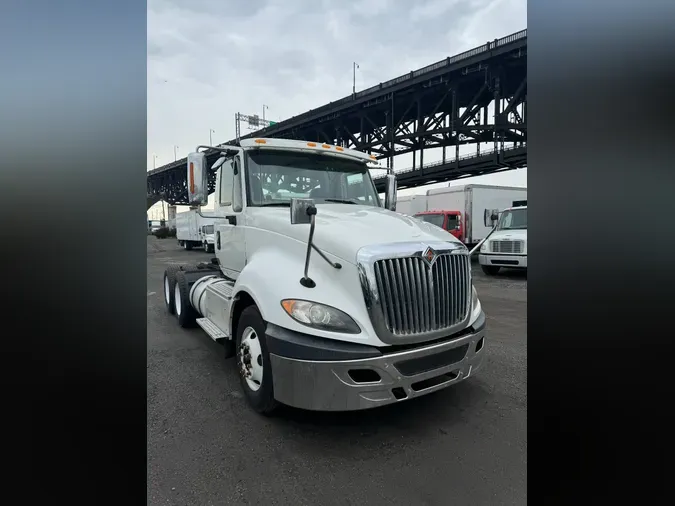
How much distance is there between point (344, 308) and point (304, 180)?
1.98 meters

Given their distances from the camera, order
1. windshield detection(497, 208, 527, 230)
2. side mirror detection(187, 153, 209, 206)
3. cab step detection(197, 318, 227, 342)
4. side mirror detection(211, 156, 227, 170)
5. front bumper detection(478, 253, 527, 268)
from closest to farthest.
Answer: cab step detection(197, 318, 227, 342) < side mirror detection(187, 153, 209, 206) < side mirror detection(211, 156, 227, 170) < front bumper detection(478, 253, 527, 268) < windshield detection(497, 208, 527, 230)

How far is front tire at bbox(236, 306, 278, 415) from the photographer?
285 centimetres

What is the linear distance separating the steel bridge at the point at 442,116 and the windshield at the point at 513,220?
897 cm

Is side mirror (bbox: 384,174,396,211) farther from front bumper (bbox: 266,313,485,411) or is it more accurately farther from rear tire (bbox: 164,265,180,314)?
rear tire (bbox: 164,265,180,314)

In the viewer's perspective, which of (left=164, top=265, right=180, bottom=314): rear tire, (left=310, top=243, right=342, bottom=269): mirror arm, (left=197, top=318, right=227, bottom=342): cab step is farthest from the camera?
(left=164, top=265, right=180, bottom=314): rear tire

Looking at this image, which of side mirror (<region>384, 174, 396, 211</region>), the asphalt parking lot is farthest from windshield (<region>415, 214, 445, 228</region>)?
the asphalt parking lot

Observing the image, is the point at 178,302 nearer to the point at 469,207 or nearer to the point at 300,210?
the point at 300,210

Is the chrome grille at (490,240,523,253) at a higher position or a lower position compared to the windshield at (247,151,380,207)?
lower

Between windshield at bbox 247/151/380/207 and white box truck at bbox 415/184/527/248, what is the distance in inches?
542

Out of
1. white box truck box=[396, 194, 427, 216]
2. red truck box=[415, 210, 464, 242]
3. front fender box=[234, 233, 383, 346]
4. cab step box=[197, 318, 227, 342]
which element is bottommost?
cab step box=[197, 318, 227, 342]

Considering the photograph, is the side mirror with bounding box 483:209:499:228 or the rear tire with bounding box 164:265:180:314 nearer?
the rear tire with bounding box 164:265:180:314

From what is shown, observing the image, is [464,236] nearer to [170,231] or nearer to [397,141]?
[397,141]
